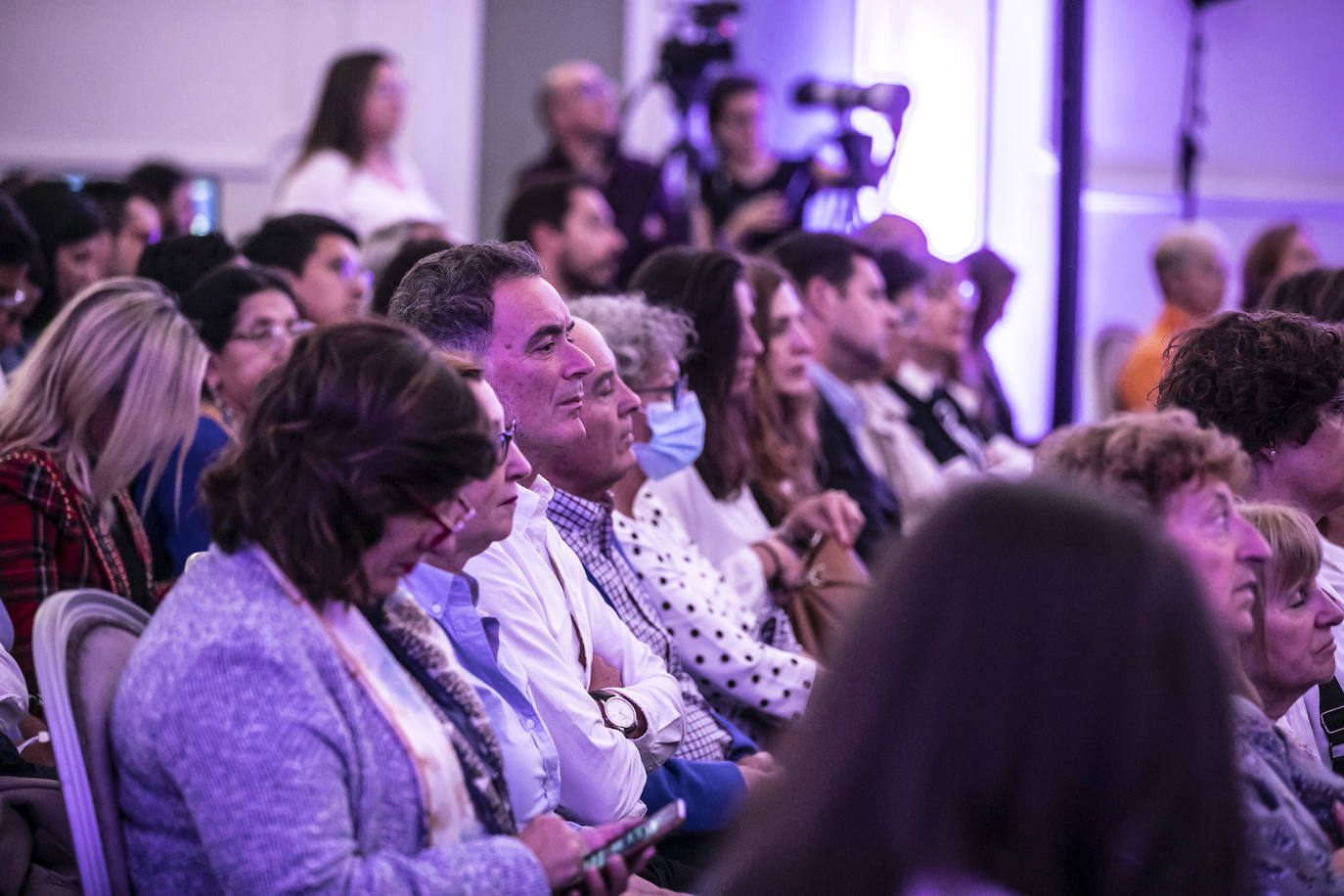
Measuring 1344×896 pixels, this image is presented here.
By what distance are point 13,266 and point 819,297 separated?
6.50ft

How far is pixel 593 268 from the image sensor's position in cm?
395

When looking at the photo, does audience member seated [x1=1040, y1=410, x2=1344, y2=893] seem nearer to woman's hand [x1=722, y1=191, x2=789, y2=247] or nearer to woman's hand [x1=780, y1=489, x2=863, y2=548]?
woman's hand [x1=780, y1=489, x2=863, y2=548]

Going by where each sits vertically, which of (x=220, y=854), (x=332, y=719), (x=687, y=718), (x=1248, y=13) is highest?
(x=1248, y=13)

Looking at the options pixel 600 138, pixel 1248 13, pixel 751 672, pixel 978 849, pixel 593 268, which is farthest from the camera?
pixel 1248 13

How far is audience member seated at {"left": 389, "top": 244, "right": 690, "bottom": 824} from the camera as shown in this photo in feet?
5.96

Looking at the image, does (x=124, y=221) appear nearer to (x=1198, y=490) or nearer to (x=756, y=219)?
(x=756, y=219)

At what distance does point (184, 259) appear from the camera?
3.05 metres

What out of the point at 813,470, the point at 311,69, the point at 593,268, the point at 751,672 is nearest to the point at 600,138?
the point at 593,268

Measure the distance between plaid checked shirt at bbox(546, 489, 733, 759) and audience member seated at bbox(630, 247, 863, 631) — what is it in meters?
0.48

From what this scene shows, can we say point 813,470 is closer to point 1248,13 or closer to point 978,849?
point 978,849

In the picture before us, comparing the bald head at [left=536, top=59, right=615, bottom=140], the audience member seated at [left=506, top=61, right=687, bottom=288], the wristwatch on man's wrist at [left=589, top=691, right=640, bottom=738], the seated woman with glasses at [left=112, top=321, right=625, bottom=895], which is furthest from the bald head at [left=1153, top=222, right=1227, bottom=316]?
the seated woman with glasses at [left=112, top=321, right=625, bottom=895]

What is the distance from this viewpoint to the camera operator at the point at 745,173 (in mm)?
4684

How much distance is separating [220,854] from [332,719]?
0.14 meters

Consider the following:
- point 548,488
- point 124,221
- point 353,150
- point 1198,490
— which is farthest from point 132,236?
point 1198,490
